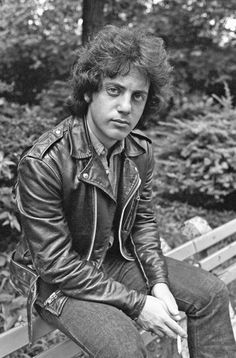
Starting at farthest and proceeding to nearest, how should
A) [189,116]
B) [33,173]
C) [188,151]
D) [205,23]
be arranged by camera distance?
[205,23] < [189,116] < [188,151] < [33,173]

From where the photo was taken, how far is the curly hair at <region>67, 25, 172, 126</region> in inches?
81.5

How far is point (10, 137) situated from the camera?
382cm

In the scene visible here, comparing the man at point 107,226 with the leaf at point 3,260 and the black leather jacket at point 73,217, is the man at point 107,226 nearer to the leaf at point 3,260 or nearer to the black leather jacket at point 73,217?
the black leather jacket at point 73,217

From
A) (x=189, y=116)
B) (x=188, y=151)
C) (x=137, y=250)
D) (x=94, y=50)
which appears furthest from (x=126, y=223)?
(x=189, y=116)

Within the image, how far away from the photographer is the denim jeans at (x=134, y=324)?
185cm

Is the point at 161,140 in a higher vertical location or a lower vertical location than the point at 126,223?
lower

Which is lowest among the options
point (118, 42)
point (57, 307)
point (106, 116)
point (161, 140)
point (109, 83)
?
point (161, 140)

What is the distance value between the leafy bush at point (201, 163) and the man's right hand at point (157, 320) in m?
3.20

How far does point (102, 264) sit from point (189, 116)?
14.4 feet

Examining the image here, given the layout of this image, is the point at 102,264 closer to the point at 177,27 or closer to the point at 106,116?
the point at 106,116

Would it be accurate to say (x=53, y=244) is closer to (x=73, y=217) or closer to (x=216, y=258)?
(x=73, y=217)

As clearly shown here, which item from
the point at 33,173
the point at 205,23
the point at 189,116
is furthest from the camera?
the point at 205,23

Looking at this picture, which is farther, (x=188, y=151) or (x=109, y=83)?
(x=188, y=151)

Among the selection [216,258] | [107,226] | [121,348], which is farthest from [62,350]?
[216,258]
